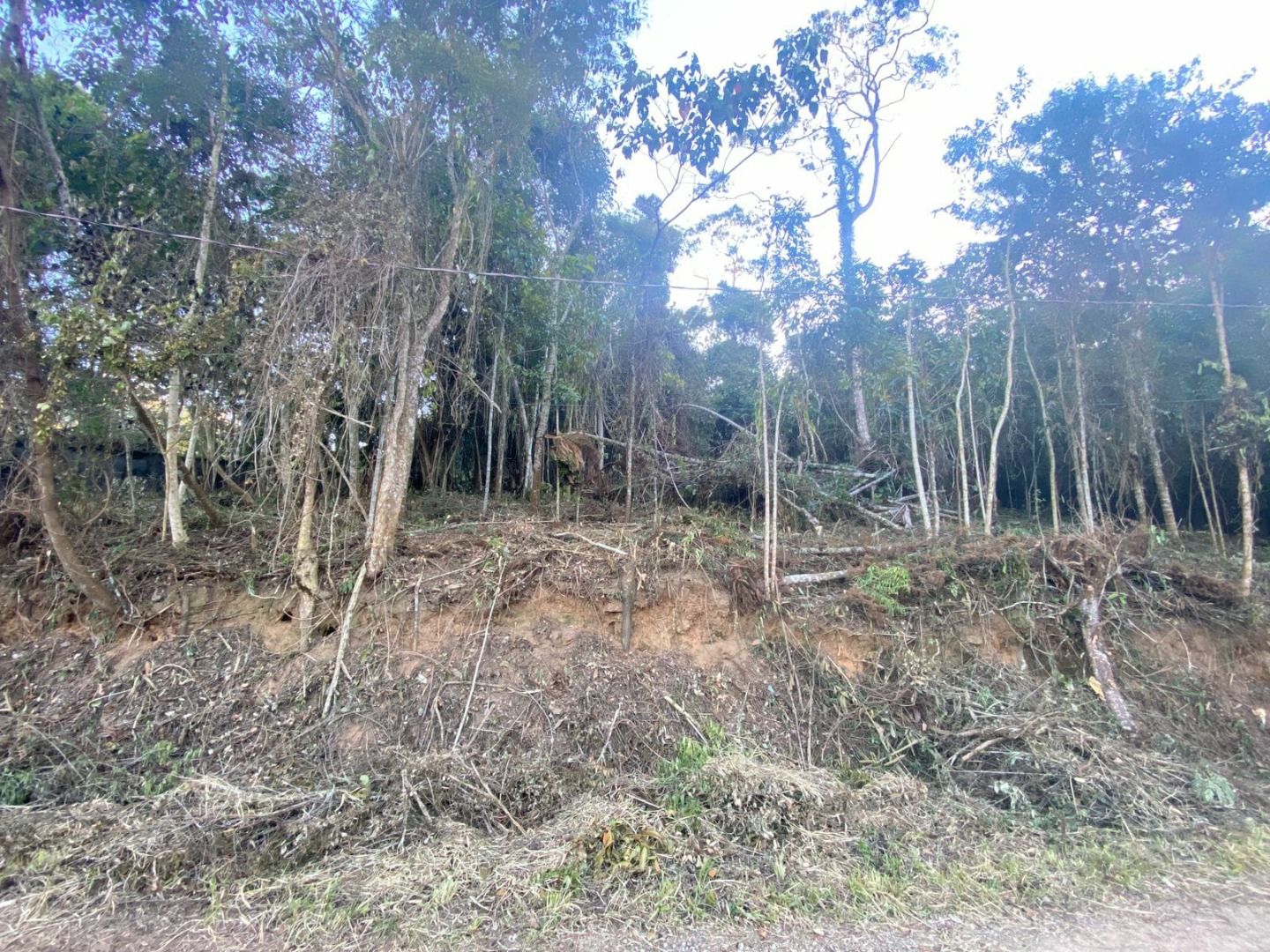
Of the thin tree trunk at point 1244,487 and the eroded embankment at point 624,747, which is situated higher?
the thin tree trunk at point 1244,487

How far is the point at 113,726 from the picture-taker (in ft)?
14.4

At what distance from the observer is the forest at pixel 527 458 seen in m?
4.05

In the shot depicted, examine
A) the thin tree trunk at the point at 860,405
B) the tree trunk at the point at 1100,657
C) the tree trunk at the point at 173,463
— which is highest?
the thin tree trunk at the point at 860,405

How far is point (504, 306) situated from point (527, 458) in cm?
243

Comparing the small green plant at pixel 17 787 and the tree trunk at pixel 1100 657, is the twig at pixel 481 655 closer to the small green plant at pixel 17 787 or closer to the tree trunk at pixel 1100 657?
the small green plant at pixel 17 787

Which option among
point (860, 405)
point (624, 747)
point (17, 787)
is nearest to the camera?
point (17, 787)

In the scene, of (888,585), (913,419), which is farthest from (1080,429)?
(888,585)

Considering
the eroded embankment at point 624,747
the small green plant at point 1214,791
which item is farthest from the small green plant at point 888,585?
the small green plant at point 1214,791

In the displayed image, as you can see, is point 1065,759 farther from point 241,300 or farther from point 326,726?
point 241,300

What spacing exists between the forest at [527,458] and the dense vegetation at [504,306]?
6 cm

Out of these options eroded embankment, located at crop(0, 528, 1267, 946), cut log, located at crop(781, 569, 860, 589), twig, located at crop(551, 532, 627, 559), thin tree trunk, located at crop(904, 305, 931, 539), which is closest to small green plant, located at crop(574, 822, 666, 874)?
eroded embankment, located at crop(0, 528, 1267, 946)

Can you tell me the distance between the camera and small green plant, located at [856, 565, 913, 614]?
17.4 feet

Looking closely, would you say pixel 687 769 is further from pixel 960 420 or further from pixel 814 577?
pixel 960 420

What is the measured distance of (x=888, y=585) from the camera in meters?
5.38
